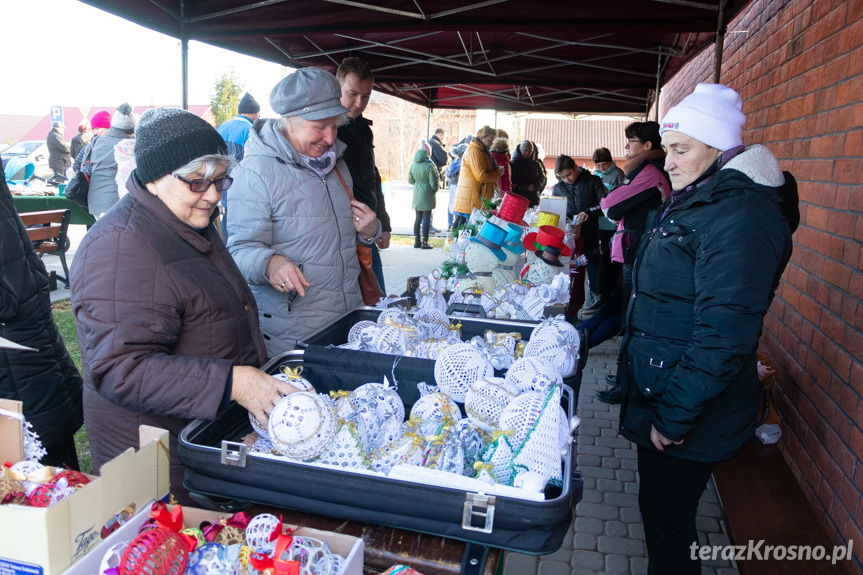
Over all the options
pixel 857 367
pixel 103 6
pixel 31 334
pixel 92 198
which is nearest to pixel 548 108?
pixel 92 198

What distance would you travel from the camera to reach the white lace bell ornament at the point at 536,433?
1149 mm

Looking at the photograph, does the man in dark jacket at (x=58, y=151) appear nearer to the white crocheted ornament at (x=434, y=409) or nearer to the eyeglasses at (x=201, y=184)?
the eyeglasses at (x=201, y=184)

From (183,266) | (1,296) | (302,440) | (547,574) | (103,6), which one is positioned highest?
(103,6)

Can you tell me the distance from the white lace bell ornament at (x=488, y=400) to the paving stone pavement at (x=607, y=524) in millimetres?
774

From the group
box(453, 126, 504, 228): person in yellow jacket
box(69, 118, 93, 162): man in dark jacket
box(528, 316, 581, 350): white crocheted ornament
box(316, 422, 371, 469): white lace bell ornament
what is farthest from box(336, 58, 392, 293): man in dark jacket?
box(69, 118, 93, 162): man in dark jacket

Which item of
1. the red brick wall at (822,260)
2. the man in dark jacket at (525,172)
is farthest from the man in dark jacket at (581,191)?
the red brick wall at (822,260)

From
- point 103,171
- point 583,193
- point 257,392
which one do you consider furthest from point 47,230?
point 257,392

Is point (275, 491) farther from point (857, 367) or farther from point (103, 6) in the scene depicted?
point (103, 6)

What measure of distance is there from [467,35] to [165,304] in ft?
18.1

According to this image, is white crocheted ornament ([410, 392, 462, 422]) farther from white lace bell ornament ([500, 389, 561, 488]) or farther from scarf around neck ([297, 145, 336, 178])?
scarf around neck ([297, 145, 336, 178])

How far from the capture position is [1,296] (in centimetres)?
169

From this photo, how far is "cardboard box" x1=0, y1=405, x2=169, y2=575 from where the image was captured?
0.87 metres

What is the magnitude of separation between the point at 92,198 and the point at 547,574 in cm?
539

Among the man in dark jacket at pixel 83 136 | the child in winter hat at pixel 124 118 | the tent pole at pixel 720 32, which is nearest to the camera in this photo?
the tent pole at pixel 720 32
